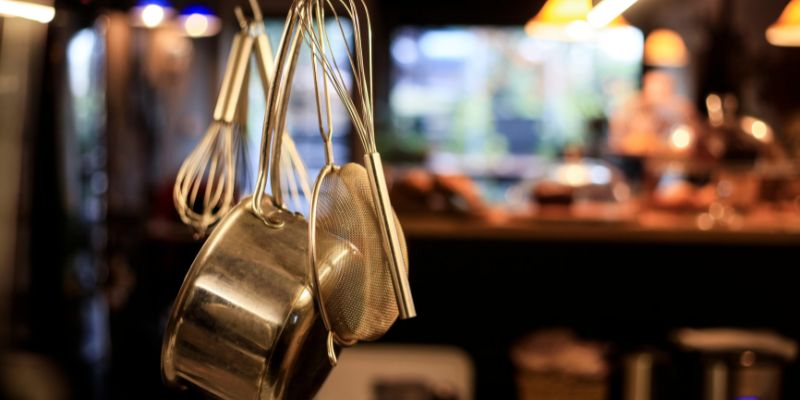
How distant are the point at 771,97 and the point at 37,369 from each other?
3150mm

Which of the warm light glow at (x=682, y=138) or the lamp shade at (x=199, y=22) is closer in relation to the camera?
the warm light glow at (x=682, y=138)

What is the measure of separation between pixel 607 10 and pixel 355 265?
0.39 m

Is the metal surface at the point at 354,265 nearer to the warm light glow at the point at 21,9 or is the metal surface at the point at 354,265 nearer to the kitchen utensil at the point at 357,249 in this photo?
the kitchen utensil at the point at 357,249

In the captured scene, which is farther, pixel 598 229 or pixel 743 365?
pixel 598 229

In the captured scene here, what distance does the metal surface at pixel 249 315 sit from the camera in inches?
23.6

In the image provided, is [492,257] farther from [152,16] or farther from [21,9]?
[152,16]

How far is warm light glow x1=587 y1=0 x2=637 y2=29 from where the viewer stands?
814 millimetres

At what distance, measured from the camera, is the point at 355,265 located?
2.02ft

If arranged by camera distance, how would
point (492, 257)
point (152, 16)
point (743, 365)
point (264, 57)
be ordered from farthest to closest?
1. point (152, 16)
2. point (492, 257)
3. point (743, 365)
4. point (264, 57)

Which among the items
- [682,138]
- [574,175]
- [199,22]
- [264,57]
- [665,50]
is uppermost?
[199,22]

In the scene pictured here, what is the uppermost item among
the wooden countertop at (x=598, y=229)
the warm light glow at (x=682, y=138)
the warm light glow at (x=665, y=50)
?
the warm light glow at (x=665, y=50)

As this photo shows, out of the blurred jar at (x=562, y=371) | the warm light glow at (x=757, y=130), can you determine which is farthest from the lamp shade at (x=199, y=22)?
the blurred jar at (x=562, y=371)

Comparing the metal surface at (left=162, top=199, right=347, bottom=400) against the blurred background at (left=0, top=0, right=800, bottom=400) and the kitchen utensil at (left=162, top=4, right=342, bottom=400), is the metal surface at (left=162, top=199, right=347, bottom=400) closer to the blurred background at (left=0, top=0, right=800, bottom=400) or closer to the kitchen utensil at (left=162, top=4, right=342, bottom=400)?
the kitchen utensil at (left=162, top=4, right=342, bottom=400)

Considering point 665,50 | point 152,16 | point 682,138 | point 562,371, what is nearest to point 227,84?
point 562,371
